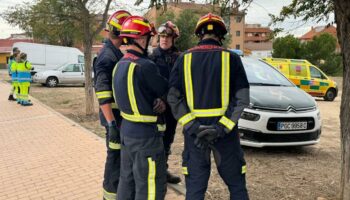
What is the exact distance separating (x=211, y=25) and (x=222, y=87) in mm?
553

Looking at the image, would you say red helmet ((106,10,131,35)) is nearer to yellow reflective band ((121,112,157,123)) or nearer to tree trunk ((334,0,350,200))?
yellow reflective band ((121,112,157,123))

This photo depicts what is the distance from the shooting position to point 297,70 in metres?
15.4

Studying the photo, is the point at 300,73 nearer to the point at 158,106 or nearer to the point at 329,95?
the point at 329,95

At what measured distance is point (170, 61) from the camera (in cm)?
419

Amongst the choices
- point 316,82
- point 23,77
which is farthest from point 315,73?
point 23,77

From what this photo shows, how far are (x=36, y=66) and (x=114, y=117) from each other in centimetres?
2347

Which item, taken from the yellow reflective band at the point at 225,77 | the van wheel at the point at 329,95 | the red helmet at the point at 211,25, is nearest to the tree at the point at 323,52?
the van wheel at the point at 329,95

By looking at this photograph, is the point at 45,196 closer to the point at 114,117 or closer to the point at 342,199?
the point at 114,117

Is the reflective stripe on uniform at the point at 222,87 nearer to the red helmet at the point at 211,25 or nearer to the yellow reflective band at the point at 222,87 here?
the yellow reflective band at the point at 222,87

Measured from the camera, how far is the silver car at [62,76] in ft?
69.1

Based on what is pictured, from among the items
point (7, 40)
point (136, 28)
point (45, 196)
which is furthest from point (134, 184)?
point (7, 40)

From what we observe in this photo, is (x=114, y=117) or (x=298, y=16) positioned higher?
(x=298, y=16)

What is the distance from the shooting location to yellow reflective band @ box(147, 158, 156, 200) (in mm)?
3021

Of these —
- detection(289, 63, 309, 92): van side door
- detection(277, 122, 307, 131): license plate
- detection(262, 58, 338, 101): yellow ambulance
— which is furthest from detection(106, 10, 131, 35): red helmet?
detection(289, 63, 309, 92): van side door
